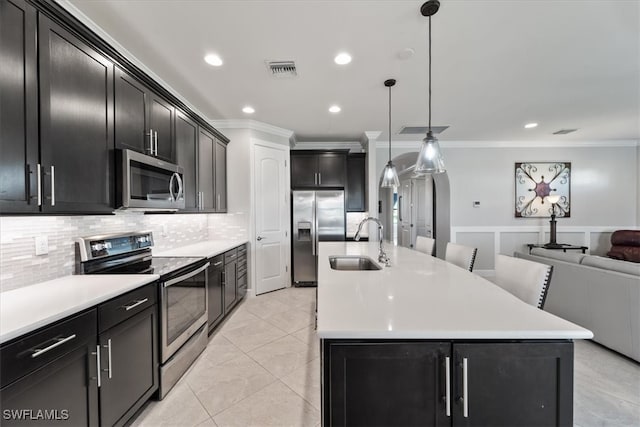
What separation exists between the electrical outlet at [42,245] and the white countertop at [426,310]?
1.68 meters

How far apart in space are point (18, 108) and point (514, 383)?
236 cm

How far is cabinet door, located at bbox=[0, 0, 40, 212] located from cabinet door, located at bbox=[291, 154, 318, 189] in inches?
139

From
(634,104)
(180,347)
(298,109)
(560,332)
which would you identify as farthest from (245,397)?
(634,104)

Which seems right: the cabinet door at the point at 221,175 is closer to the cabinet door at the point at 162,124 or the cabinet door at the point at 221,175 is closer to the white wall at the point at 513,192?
the cabinet door at the point at 162,124

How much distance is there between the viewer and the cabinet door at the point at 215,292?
2631 mm

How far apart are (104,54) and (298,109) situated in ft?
7.04

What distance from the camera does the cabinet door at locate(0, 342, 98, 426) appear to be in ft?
3.12

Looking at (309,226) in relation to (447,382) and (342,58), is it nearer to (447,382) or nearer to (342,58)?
(342,58)

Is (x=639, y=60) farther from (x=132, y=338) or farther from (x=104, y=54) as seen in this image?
(x=132, y=338)

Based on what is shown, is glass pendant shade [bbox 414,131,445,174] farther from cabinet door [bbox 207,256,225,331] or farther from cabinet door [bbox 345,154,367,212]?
cabinet door [bbox 345,154,367,212]

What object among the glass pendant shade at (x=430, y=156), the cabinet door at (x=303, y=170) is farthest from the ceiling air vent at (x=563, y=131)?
the cabinet door at (x=303, y=170)

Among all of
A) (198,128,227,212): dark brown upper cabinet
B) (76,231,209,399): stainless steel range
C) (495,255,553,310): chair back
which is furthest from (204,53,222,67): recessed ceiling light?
(495,255,553,310): chair back

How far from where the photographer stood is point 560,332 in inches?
36.7

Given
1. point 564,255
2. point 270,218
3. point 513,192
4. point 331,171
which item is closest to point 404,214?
point 513,192
